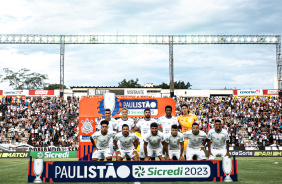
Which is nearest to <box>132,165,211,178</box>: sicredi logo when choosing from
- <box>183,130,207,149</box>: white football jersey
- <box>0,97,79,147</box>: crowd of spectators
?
<box>183,130,207,149</box>: white football jersey

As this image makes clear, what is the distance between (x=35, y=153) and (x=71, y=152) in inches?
129

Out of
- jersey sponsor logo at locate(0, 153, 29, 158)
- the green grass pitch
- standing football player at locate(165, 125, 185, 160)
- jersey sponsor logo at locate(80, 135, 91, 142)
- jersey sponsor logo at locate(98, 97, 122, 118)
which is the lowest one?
jersey sponsor logo at locate(0, 153, 29, 158)

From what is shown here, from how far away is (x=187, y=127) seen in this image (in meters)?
12.7

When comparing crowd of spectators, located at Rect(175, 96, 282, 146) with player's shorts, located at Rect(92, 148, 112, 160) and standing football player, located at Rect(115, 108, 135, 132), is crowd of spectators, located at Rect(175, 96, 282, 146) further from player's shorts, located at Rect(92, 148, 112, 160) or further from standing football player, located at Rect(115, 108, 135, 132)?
player's shorts, located at Rect(92, 148, 112, 160)

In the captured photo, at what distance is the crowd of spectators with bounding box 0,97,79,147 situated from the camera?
33094mm

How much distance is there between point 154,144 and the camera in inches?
431

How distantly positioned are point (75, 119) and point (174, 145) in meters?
28.3

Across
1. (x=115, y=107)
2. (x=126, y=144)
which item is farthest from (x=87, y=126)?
(x=126, y=144)

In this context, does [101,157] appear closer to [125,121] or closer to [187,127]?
[125,121]

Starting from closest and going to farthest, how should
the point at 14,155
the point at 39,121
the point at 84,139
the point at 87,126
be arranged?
the point at 84,139
the point at 87,126
the point at 14,155
the point at 39,121

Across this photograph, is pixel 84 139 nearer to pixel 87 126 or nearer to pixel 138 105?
pixel 87 126

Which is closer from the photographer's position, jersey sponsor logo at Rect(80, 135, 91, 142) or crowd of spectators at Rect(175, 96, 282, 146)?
jersey sponsor logo at Rect(80, 135, 91, 142)

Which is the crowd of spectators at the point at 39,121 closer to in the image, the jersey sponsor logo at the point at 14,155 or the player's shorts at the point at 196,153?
the jersey sponsor logo at the point at 14,155

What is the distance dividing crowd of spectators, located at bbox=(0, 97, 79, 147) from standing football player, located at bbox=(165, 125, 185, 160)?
2182 cm
